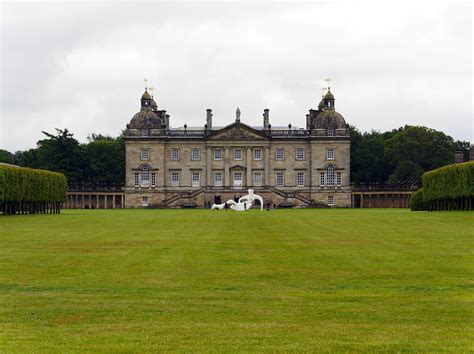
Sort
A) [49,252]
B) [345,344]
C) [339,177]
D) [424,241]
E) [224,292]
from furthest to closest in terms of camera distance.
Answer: [339,177], [424,241], [49,252], [224,292], [345,344]

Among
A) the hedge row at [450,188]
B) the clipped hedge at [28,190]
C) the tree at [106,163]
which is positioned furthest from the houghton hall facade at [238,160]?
the hedge row at [450,188]

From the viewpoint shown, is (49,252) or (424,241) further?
(424,241)

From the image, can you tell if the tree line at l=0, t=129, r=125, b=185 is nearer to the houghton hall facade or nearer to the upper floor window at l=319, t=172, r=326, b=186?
the houghton hall facade

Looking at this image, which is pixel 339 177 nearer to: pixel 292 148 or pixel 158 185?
pixel 292 148

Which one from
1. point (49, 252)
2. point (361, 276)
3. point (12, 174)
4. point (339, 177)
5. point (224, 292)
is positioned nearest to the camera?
point (224, 292)

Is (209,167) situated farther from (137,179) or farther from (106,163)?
(106,163)

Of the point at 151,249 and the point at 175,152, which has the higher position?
the point at 175,152

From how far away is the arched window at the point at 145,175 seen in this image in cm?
9000

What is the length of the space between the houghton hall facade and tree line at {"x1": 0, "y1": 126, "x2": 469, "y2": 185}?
9.33 metres

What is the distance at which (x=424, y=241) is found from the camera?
25.5 metres

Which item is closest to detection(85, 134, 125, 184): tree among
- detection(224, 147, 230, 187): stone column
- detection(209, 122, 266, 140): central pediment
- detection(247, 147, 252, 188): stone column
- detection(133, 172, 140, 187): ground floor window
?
detection(133, 172, 140, 187): ground floor window

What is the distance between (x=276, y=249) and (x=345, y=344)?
1253 centimetres

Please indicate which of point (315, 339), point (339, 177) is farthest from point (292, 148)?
point (315, 339)

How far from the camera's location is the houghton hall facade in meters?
89.1
